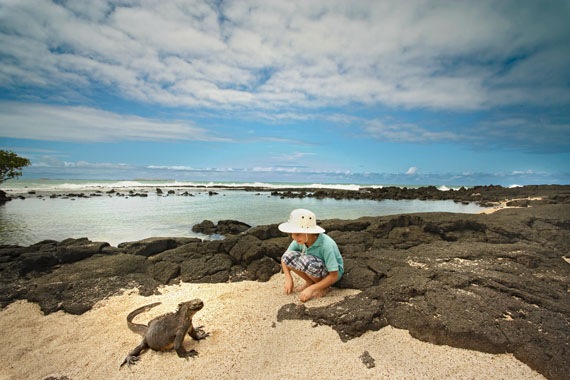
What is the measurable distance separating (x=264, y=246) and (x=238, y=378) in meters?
3.67

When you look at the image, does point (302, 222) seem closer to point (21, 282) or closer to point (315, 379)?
point (315, 379)

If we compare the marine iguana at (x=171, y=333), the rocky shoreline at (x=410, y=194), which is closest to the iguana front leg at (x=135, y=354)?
the marine iguana at (x=171, y=333)

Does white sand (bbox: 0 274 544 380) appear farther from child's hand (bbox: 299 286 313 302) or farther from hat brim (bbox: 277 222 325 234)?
hat brim (bbox: 277 222 325 234)

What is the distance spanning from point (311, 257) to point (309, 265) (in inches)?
4.6

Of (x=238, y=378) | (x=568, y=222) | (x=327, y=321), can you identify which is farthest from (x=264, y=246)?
(x=568, y=222)

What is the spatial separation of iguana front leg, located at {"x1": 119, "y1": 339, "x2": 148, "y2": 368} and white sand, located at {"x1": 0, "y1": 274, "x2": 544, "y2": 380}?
2.6 inches

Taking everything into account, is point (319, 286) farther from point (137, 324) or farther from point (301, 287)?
point (137, 324)

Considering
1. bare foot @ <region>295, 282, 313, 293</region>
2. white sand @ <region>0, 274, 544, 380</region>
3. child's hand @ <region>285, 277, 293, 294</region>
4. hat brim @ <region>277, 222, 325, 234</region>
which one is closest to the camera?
white sand @ <region>0, 274, 544, 380</region>

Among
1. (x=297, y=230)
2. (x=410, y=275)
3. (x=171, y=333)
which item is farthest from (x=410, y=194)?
(x=171, y=333)

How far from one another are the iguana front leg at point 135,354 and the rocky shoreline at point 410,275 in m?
1.62

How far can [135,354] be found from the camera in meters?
3.46

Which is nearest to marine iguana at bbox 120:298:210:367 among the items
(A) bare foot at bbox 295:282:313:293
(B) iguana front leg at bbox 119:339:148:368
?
(B) iguana front leg at bbox 119:339:148:368

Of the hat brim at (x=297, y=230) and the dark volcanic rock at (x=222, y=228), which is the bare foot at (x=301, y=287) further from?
the dark volcanic rock at (x=222, y=228)

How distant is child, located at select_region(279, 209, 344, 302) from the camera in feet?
14.2
